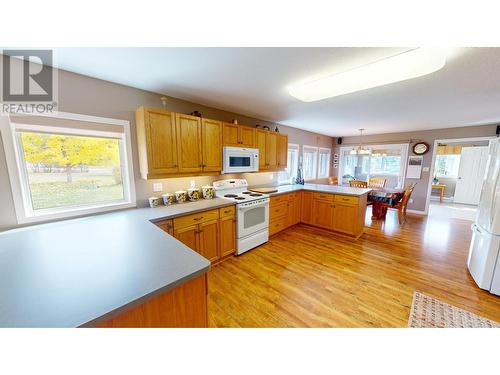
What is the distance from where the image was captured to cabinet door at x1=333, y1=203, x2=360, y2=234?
3285 mm

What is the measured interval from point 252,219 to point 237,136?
1384 mm

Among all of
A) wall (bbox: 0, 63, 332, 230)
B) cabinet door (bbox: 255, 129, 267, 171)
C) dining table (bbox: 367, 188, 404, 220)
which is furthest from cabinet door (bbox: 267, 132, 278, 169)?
dining table (bbox: 367, 188, 404, 220)

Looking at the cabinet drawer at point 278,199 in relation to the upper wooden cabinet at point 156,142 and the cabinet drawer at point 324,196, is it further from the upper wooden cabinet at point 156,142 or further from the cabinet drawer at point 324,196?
the upper wooden cabinet at point 156,142

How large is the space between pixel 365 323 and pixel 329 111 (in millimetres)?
3062

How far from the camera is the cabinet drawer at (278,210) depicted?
10.8ft

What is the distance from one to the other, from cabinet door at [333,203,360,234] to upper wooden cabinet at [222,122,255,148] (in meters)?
2.07

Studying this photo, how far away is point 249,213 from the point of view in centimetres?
279

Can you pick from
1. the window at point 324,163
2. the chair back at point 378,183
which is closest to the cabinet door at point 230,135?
the window at point 324,163

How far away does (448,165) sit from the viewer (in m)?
6.80

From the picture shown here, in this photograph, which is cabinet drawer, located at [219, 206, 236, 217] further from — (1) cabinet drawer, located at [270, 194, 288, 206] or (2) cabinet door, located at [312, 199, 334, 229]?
(2) cabinet door, located at [312, 199, 334, 229]

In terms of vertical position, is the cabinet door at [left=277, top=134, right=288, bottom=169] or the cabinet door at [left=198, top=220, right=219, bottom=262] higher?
the cabinet door at [left=277, top=134, right=288, bottom=169]
